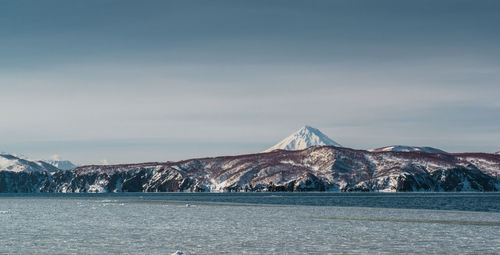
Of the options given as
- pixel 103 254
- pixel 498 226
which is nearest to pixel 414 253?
pixel 103 254

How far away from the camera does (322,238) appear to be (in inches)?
2093

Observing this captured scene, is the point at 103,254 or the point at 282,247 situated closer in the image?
the point at 103,254

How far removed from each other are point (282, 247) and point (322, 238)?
7849 millimetres

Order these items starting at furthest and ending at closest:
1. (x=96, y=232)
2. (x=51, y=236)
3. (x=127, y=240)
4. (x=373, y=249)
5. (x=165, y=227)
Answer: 1. (x=165, y=227)
2. (x=96, y=232)
3. (x=51, y=236)
4. (x=127, y=240)
5. (x=373, y=249)

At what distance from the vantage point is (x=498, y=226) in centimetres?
6688

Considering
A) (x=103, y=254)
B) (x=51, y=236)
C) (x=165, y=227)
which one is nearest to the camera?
(x=103, y=254)

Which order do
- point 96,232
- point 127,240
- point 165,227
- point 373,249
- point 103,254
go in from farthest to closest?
point 165,227, point 96,232, point 127,240, point 373,249, point 103,254

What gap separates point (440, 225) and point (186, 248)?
35.7 meters

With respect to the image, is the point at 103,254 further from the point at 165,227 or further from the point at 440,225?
the point at 440,225

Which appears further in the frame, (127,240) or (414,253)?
(127,240)

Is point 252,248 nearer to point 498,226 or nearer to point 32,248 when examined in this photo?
point 32,248

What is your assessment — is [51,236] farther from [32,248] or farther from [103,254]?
[103,254]

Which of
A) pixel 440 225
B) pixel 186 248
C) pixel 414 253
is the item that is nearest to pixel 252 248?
pixel 186 248

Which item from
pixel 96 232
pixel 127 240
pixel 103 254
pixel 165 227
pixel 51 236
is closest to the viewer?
pixel 103 254
